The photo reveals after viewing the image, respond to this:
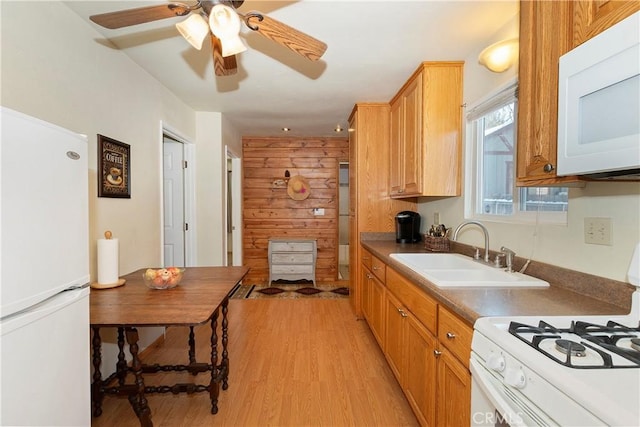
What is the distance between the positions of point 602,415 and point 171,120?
10.9 feet

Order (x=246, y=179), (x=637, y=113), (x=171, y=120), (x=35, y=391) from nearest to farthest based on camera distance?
(x=637, y=113) → (x=35, y=391) → (x=171, y=120) → (x=246, y=179)

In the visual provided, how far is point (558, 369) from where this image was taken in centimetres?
69

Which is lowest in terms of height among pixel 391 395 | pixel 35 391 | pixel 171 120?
pixel 391 395

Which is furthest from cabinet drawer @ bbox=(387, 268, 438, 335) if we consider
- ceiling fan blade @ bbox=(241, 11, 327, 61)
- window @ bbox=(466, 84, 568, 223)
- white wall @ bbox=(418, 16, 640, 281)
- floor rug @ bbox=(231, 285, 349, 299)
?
floor rug @ bbox=(231, 285, 349, 299)

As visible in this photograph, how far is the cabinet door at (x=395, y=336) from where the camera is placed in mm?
1848

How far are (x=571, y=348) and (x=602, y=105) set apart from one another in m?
0.69

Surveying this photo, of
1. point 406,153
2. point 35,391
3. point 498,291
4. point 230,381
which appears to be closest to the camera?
point 35,391

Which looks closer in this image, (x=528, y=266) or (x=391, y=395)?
(x=528, y=266)

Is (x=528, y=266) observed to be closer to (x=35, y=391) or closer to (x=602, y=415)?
(x=602, y=415)

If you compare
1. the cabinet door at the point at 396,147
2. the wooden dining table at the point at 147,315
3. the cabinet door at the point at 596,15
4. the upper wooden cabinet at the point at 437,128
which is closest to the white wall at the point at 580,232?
the upper wooden cabinet at the point at 437,128

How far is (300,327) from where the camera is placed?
3.10 metres

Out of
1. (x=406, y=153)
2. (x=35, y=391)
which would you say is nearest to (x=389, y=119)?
(x=406, y=153)

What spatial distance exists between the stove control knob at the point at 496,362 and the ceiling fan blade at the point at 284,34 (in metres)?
1.45

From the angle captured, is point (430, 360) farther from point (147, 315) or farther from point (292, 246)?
point (292, 246)
